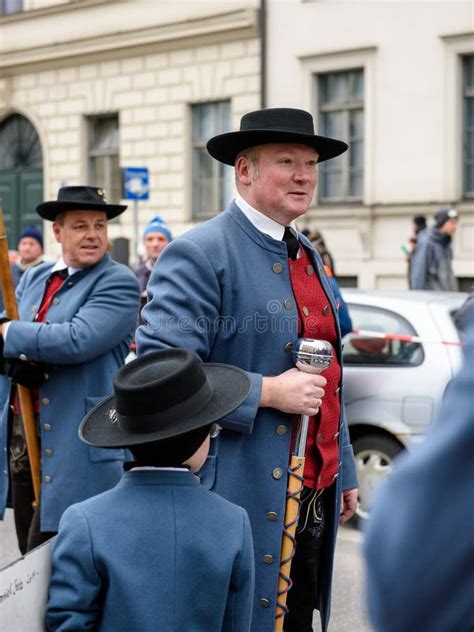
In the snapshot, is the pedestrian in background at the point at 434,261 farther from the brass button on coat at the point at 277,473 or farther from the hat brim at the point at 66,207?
the brass button on coat at the point at 277,473

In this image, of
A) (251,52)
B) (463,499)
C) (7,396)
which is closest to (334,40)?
(251,52)

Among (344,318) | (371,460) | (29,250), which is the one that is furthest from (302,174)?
(29,250)

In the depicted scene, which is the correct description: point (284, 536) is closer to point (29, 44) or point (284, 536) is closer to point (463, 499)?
point (463, 499)

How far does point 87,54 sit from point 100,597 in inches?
788

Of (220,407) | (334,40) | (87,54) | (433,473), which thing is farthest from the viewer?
(87,54)

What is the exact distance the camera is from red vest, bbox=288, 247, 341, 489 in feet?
10.8

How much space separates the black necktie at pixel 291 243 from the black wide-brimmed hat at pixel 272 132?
28 cm

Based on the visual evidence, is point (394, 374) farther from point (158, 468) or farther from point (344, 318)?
point (158, 468)

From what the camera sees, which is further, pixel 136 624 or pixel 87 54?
pixel 87 54

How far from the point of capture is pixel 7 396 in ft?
15.5

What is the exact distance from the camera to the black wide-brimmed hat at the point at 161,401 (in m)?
2.41

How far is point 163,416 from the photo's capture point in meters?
2.41

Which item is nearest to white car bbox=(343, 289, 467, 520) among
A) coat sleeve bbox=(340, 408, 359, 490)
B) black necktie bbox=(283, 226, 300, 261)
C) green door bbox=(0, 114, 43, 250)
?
coat sleeve bbox=(340, 408, 359, 490)

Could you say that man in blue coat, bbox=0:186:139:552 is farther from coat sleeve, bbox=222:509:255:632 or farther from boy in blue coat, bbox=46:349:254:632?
coat sleeve, bbox=222:509:255:632
